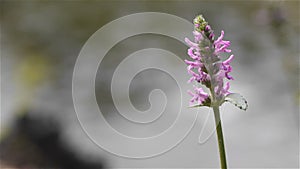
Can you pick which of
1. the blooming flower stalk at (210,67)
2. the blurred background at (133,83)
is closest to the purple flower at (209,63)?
the blooming flower stalk at (210,67)

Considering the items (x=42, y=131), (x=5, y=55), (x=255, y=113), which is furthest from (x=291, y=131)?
(x=5, y=55)

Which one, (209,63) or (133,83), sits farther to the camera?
(133,83)

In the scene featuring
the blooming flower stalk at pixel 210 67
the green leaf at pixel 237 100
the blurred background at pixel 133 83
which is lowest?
the green leaf at pixel 237 100

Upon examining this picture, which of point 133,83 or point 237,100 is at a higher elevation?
point 133,83

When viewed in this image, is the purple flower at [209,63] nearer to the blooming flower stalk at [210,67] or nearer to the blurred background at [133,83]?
the blooming flower stalk at [210,67]

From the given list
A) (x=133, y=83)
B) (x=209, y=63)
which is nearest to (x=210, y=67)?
(x=209, y=63)

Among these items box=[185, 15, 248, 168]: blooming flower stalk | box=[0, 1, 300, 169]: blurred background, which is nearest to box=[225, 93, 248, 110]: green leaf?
box=[185, 15, 248, 168]: blooming flower stalk

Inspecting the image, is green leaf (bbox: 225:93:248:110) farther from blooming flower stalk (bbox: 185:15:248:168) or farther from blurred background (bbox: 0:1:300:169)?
blurred background (bbox: 0:1:300:169)

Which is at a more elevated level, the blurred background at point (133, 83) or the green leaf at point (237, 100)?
the blurred background at point (133, 83)

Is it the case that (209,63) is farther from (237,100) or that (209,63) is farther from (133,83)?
(133,83)
